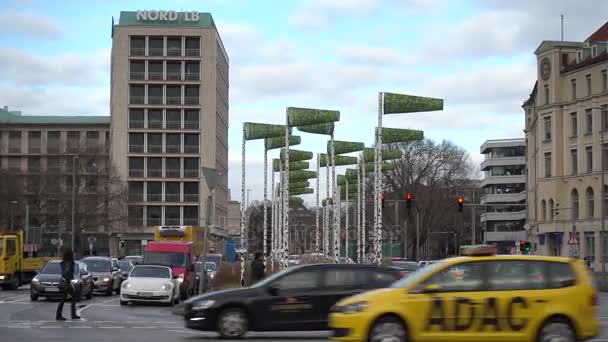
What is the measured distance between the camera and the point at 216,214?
4722 inches

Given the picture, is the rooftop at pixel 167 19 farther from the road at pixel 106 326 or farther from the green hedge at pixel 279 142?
the road at pixel 106 326

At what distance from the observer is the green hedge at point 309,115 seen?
46375 millimetres

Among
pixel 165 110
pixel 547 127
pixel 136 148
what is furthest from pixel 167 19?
pixel 547 127

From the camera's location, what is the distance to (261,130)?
1956 inches

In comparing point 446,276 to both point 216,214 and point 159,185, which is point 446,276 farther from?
point 216,214

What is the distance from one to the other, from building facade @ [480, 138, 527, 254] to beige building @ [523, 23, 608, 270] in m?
47.8

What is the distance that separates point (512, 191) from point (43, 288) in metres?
110

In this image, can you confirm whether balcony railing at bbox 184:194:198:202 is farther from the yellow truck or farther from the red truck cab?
the red truck cab

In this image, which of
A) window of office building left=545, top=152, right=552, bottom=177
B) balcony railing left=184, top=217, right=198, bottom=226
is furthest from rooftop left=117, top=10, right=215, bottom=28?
window of office building left=545, top=152, right=552, bottom=177

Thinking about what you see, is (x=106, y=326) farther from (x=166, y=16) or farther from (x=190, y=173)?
(x=166, y=16)

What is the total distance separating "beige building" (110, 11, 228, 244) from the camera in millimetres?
107500

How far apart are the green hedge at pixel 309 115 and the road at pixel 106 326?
15936 mm

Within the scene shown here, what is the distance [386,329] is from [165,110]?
96.0m

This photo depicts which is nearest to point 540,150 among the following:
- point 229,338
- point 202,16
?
point 202,16
